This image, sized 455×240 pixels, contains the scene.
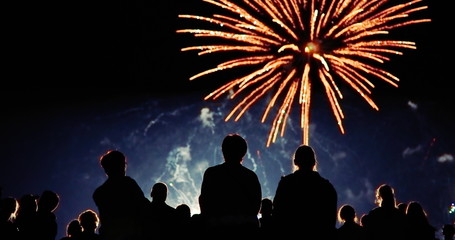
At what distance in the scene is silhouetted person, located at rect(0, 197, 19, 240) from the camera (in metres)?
5.48

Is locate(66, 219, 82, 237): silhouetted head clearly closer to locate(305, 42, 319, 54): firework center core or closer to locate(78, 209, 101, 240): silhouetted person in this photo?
locate(78, 209, 101, 240): silhouetted person

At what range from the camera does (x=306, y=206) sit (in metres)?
4.14

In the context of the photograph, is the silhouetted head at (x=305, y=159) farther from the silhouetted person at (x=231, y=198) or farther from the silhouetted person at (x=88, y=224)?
the silhouetted person at (x=88, y=224)

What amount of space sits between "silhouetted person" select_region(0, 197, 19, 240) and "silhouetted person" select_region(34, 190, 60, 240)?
0.25 metres

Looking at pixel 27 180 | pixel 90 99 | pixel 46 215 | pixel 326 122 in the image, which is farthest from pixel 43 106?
pixel 46 215

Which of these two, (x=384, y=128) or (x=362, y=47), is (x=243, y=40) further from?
(x=384, y=128)

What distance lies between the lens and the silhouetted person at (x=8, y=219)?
548 cm

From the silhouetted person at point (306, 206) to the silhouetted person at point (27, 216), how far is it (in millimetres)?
3031

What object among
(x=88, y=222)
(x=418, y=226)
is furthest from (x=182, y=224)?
(x=418, y=226)

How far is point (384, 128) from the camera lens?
38.7m

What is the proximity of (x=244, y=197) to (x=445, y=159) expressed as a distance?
3665 cm

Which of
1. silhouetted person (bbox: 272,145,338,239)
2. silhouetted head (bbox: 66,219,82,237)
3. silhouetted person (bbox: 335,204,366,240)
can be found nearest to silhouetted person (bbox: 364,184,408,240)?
silhouetted person (bbox: 335,204,366,240)

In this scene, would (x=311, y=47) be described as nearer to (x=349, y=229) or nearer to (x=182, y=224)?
(x=349, y=229)

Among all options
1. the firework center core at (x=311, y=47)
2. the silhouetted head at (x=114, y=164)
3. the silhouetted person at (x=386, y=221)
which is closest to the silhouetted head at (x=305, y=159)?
the silhouetted head at (x=114, y=164)
